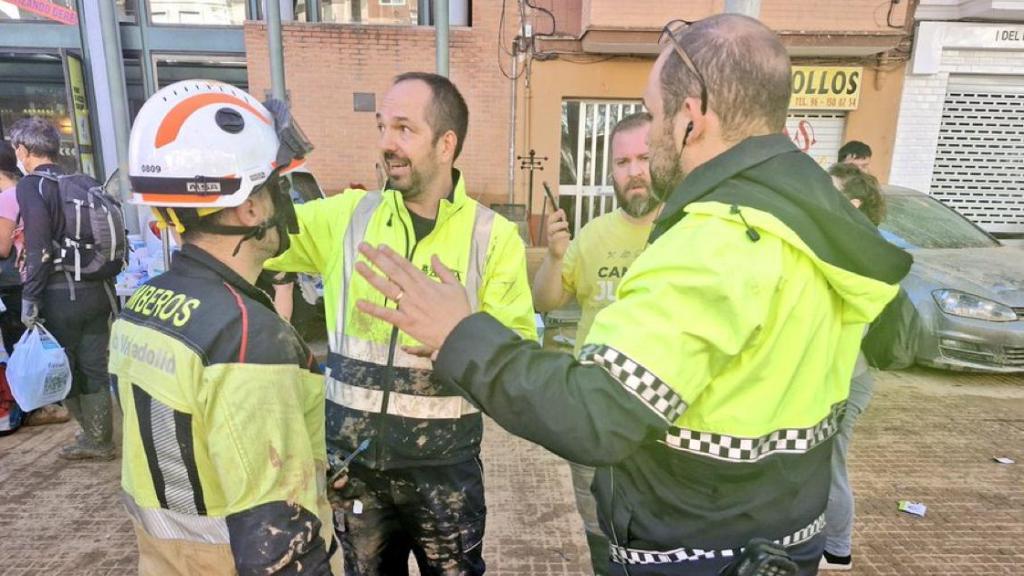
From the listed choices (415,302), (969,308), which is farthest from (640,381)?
(969,308)

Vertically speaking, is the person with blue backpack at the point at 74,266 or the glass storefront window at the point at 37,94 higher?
the glass storefront window at the point at 37,94

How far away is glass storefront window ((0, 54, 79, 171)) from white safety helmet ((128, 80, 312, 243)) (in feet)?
37.3

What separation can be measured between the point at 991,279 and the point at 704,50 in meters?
6.43

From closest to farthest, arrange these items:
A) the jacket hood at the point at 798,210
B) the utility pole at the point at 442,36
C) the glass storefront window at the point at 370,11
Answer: the jacket hood at the point at 798,210
the utility pole at the point at 442,36
the glass storefront window at the point at 370,11

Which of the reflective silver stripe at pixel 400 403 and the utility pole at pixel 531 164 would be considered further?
the utility pole at pixel 531 164

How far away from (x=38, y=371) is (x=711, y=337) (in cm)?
449

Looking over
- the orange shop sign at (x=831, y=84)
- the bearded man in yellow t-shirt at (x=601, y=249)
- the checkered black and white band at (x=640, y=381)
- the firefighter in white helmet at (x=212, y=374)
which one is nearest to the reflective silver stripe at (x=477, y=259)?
the bearded man in yellow t-shirt at (x=601, y=249)

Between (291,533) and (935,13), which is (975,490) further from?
(935,13)

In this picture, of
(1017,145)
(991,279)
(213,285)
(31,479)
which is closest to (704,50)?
(213,285)

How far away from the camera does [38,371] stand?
3918 mm

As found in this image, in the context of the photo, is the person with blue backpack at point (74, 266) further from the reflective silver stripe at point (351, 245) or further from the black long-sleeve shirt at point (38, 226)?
the reflective silver stripe at point (351, 245)

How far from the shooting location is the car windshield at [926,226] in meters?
6.77

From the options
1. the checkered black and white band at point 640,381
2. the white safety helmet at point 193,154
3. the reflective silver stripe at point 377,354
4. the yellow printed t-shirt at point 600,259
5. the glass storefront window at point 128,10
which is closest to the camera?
the checkered black and white band at point 640,381

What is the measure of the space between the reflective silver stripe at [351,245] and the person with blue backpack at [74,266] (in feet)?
9.76
